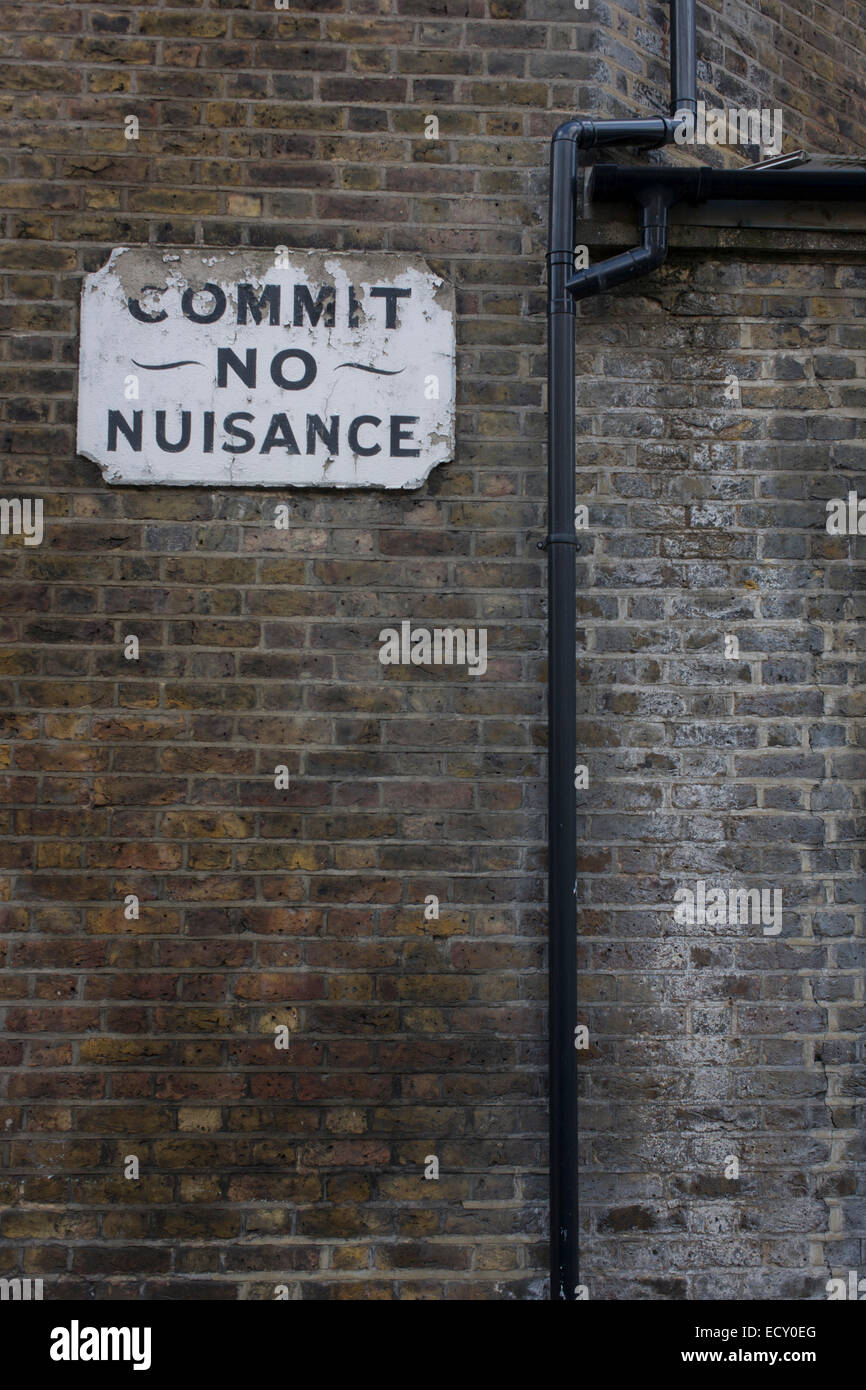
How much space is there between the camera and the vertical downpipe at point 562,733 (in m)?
2.94

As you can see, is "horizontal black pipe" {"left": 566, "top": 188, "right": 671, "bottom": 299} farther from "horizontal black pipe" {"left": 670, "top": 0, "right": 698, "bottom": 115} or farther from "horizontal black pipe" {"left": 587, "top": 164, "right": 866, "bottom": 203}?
"horizontal black pipe" {"left": 670, "top": 0, "right": 698, "bottom": 115}

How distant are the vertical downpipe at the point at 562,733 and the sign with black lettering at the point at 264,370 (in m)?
0.32

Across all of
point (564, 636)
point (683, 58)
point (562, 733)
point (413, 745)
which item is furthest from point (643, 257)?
point (413, 745)

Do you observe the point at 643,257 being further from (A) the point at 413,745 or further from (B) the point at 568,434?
(A) the point at 413,745

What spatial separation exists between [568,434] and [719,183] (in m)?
0.88

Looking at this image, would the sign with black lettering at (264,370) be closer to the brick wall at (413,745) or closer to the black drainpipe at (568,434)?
the brick wall at (413,745)

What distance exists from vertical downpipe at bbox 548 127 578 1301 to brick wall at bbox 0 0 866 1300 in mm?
88

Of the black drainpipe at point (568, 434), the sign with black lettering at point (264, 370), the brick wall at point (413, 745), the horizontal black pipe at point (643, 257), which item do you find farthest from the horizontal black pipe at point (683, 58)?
the sign with black lettering at point (264, 370)

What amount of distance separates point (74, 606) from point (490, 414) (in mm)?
1308

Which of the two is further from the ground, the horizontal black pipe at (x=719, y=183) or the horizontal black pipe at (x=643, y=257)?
the horizontal black pipe at (x=719, y=183)

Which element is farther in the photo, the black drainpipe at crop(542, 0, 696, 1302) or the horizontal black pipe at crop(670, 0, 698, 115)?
the horizontal black pipe at crop(670, 0, 698, 115)

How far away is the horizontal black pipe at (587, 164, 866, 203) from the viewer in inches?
125

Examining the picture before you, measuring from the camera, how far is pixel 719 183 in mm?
3205

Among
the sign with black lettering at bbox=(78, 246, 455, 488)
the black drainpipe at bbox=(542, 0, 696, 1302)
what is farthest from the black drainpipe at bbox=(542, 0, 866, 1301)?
the sign with black lettering at bbox=(78, 246, 455, 488)
